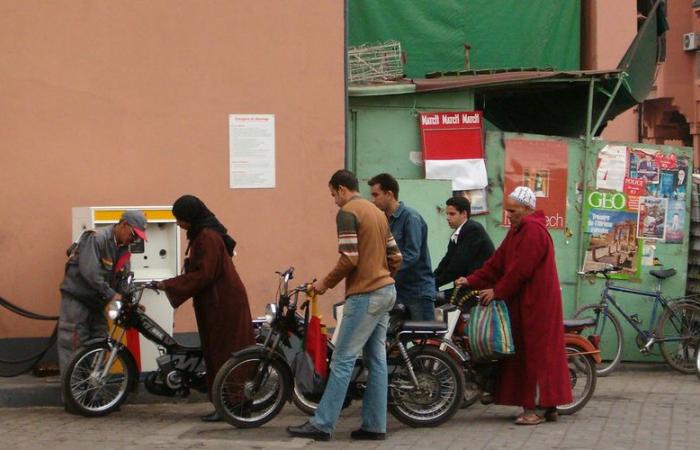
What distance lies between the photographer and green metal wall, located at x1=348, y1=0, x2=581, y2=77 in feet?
44.1

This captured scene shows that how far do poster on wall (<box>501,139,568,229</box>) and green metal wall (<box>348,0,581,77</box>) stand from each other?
86.3 inches

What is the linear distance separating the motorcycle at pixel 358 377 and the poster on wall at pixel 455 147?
3.63 m

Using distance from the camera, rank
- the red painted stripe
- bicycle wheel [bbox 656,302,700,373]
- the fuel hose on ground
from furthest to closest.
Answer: bicycle wheel [bbox 656,302,700,373]
the fuel hose on ground
the red painted stripe

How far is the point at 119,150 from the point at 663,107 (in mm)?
24770

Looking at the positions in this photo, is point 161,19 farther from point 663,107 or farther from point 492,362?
point 663,107

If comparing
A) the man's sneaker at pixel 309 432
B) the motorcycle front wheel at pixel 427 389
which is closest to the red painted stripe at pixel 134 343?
the man's sneaker at pixel 309 432

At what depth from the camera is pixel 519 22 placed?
14109 millimetres

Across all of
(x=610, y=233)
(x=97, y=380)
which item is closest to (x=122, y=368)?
(x=97, y=380)

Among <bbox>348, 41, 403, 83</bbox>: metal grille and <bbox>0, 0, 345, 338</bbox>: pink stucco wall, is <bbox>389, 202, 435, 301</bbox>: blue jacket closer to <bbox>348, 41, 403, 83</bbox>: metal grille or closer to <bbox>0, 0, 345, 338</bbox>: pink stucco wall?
<bbox>0, 0, 345, 338</bbox>: pink stucco wall

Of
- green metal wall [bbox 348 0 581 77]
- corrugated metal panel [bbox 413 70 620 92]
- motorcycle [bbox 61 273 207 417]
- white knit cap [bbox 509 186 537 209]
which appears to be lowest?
motorcycle [bbox 61 273 207 417]

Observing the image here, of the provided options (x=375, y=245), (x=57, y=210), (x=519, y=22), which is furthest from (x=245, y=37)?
(x=519, y=22)

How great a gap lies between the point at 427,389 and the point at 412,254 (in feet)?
4.15

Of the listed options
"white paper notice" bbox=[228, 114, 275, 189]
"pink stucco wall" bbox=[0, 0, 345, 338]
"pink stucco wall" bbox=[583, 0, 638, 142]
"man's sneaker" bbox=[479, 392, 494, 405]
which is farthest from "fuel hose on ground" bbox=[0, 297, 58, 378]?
"pink stucco wall" bbox=[583, 0, 638, 142]

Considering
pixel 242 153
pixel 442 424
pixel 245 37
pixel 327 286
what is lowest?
pixel 442 424
